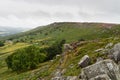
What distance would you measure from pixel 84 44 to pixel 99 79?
34200 mm

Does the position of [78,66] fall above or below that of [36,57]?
above

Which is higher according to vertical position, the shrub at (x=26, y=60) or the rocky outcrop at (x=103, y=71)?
the rocky outcrop at (x=103, y=71)

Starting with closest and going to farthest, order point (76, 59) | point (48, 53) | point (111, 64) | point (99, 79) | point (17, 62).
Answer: point (99, 79) → point (111, 64) → point (76, 59) → point (17, 62) → point (48, 53)

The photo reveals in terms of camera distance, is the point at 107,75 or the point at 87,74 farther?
the point at 87,74

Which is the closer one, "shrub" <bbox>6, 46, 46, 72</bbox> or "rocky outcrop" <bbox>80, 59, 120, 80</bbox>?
"rocky outcrop" <bbox>80, 59, 120, 80</bbox>

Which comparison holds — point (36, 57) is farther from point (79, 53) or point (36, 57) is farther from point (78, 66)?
point (78, 66)

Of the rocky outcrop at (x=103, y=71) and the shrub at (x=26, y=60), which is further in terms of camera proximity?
the shrub at (x=26, y=60)

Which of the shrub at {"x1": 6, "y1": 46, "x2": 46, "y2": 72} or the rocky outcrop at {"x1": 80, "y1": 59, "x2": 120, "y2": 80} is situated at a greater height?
the rocky outcrop at {"x1": 80, "y1": 59, "x2": 120, "y2": 80}

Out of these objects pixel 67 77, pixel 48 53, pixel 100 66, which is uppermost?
pixel 100 66

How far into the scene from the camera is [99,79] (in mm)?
31172

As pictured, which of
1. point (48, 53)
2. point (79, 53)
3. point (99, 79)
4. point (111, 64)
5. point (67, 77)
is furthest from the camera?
point (48, 53)

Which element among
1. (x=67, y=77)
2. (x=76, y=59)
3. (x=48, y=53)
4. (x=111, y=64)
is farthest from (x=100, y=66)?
(x=48, y=53)

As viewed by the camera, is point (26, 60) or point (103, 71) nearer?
point (103, 71)

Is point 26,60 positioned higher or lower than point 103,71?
lower
